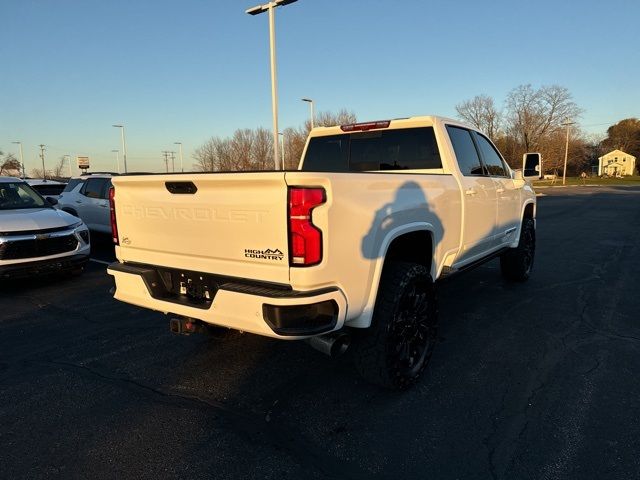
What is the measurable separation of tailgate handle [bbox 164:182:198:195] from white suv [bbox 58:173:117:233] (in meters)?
7.53

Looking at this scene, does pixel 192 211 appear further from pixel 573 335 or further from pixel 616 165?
pixel 616 165

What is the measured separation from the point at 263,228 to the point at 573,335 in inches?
137

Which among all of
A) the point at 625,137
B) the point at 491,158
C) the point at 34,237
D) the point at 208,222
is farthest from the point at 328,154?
the point at 625,137

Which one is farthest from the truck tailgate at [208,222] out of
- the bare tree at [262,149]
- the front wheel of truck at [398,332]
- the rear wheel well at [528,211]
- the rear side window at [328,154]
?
the bare tree at [262,149]

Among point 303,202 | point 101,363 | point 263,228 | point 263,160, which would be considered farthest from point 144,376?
point 263,160

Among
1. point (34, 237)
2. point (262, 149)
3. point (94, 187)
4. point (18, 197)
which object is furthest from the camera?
point (262, 149)

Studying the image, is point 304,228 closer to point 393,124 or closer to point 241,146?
point 393,124

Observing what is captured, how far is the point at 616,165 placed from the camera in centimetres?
9138

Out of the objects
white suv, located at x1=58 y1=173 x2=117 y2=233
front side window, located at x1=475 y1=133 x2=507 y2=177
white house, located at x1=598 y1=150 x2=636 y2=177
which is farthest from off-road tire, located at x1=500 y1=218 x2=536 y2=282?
white house, located at x1=598 y1=150 x2=636 y2=177

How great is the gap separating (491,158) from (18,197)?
7.28 metres

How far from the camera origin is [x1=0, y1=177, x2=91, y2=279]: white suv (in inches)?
244

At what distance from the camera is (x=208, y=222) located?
2.98m

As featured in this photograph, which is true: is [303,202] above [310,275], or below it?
above

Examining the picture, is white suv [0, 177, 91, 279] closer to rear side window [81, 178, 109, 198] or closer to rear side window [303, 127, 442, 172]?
rear side window [81, 178, 109, 198]
